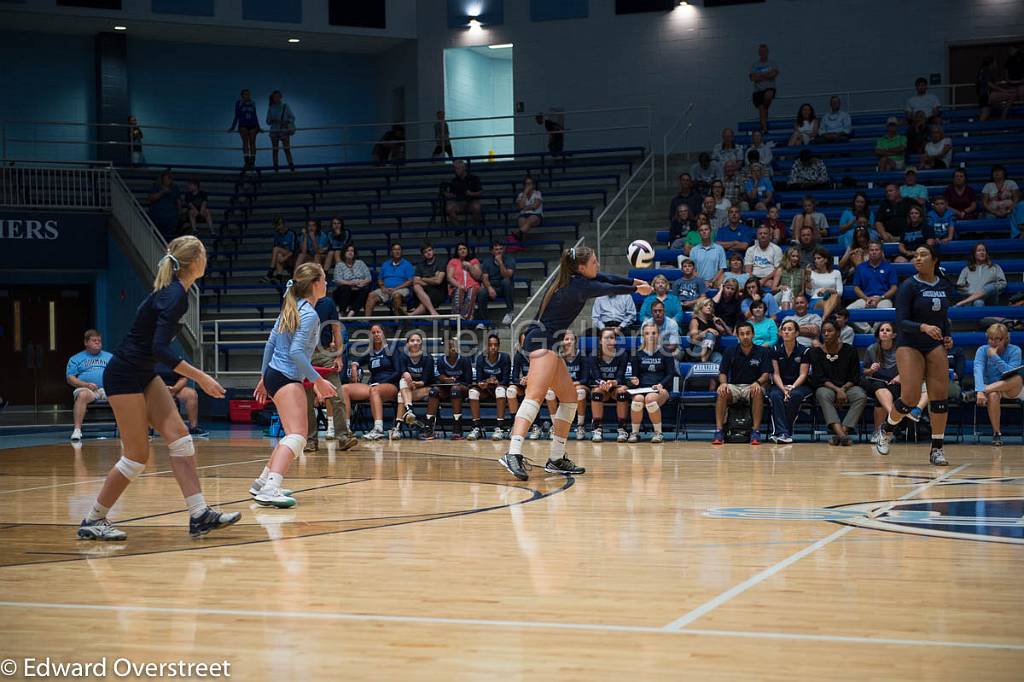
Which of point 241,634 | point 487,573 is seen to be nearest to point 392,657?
point 241,634

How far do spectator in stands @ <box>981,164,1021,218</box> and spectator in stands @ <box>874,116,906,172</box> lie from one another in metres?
2.08

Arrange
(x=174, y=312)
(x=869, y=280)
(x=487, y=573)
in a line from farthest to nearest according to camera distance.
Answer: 1. (x=869, y=280)
2. (x=174, y=312)
3. (x=487, y=573)

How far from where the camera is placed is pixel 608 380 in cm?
1438

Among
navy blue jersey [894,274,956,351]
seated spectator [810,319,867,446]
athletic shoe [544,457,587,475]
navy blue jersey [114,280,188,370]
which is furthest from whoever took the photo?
seated spectator [810,319,867,446]

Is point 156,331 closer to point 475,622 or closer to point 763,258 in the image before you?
point 475,622

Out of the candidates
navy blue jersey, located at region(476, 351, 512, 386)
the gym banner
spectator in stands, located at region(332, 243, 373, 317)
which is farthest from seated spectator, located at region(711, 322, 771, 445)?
the gym banner

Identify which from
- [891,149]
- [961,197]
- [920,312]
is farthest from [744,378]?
[891,149]

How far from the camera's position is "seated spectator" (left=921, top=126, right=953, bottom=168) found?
18.9m

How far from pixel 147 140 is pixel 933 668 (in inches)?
1022

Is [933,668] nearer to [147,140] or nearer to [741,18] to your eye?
[741,18]

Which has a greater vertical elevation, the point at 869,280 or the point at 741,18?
the point at 741,18

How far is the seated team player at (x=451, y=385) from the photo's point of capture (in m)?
15.1

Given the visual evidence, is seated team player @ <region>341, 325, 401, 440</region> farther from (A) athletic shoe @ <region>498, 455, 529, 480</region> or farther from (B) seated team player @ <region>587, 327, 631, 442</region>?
(A) athletic shoe @ <region>498, 455, 529, 480</region>

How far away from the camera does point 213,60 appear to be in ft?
90.4
